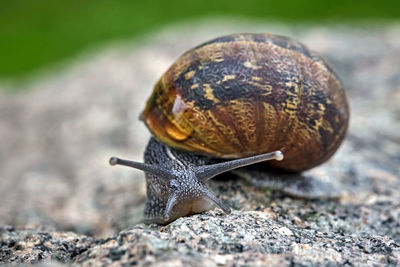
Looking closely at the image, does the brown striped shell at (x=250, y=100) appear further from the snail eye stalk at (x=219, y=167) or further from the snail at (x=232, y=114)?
the snail eye stalk at (x=219, y=167)

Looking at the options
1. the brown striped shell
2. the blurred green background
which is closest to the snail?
the brown striped shell

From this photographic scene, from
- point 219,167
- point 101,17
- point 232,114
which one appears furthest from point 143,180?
point 101,17

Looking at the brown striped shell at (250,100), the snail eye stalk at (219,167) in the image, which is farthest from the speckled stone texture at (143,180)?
the brown striped shell at (250,100)

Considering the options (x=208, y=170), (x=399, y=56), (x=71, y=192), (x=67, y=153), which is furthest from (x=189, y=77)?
(x=399, y=56)

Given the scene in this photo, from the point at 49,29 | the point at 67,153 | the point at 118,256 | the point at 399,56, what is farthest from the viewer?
the point at 49,29

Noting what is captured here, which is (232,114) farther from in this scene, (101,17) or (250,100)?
(101,17)

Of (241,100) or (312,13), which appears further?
(312,13)

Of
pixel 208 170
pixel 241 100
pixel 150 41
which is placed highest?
pixel 150 41

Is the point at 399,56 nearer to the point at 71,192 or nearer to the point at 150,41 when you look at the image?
the point at 150,41
